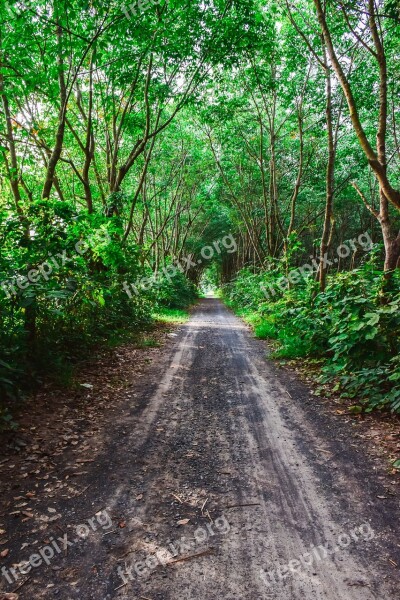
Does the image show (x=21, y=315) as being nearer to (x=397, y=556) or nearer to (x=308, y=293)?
(x=397, y=556)

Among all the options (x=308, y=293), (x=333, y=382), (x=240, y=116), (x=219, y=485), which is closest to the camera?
(x=219, y=485)

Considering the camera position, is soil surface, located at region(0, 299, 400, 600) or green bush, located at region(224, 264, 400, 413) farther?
green bush, located at region(224, 264, 400, 413)

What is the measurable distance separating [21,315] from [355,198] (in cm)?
2501

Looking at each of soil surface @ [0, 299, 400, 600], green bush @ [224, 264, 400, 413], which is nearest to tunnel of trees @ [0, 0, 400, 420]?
green bush @ [224, 264, 400, 413]

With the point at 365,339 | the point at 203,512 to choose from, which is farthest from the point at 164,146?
the point at 203,512

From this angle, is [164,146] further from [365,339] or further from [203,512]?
[203,512]

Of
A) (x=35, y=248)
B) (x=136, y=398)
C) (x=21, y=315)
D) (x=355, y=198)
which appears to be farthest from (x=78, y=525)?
(x=355, y=198)

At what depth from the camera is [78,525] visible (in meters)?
3.07

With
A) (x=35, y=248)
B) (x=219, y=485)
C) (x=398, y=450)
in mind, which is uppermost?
Answer: (x=35, y=248)

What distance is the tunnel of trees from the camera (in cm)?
595

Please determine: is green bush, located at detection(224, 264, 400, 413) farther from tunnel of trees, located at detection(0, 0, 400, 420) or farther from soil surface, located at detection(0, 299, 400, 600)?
soil surface, located at detection(0, 299, 400, 600)

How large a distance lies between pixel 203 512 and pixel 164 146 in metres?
19.1

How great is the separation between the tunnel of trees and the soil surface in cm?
153

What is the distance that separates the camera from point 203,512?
322 centimetres
